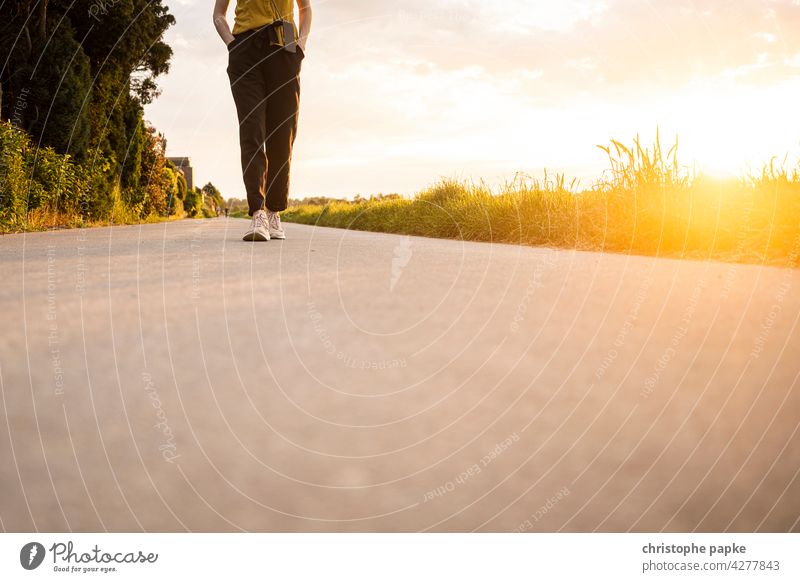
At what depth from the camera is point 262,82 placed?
384 centimetres

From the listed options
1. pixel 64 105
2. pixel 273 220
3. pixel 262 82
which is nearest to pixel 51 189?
pixel 64 105

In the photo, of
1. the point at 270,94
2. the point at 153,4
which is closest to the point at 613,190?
the point at 270,94

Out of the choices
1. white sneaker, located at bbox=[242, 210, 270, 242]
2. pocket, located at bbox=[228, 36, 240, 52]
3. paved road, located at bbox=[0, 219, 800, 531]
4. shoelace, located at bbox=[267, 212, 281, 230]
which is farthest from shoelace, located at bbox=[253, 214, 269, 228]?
paved road, located at bbox=[0, 219, 800, 531]

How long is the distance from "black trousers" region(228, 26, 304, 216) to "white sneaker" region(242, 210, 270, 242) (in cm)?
7

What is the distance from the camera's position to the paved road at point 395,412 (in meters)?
0.77

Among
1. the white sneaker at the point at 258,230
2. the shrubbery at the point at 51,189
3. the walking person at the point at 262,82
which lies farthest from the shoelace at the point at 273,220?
the shrubbery at the point at 51,189

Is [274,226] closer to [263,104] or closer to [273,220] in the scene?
[273,220]

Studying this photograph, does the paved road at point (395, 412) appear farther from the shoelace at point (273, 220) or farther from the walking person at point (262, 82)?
the shoelace at point (273, 220)

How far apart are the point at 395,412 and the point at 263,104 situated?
10.7 feet

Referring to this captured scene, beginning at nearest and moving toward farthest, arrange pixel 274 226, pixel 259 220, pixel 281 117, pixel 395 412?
pixel 395 412, pixel 259 220, pixel 281 117, pixel 274 226

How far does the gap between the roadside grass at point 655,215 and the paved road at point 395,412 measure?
2.30 meters
